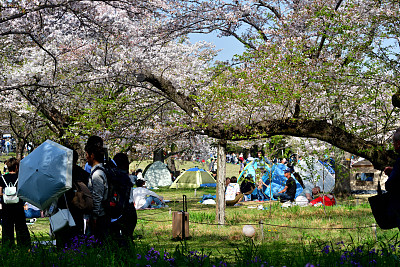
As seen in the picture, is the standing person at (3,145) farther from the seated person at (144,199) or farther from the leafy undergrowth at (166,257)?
the leafy undergrowth at (166,257)

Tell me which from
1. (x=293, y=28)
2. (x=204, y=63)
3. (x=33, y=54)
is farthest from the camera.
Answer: (x=204, y=63)

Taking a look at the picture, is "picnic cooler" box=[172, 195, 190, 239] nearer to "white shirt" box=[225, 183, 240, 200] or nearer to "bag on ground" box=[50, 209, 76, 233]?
"bag on ground" box=[50, 209, 76, 233]

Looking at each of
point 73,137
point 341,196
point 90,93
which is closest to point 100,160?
point 73,137

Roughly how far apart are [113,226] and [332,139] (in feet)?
15.8

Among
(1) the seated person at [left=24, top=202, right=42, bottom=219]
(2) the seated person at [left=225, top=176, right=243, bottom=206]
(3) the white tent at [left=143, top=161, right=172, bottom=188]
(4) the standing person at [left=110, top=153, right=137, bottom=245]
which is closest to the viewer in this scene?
(4) the standing person at [left=110, top=153, right=137, bottom=245]

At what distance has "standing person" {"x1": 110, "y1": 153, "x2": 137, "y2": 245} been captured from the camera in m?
5.82

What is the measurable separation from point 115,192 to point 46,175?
80cm

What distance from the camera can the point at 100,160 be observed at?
18.0ft

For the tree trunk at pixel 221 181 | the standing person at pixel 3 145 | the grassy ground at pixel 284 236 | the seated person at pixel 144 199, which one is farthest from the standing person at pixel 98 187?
the standing person at pixel 3 145

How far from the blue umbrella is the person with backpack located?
0.48 feet

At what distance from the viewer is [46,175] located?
5.40 metres

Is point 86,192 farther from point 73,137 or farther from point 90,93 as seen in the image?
point 90,93

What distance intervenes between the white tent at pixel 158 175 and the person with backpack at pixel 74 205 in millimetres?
22446

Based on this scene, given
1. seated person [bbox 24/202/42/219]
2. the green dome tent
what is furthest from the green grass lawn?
the green dome tent
